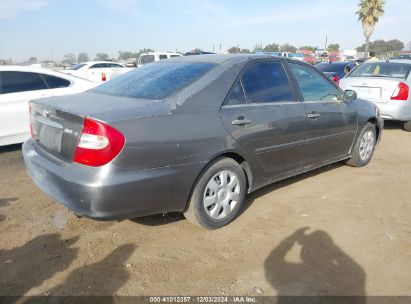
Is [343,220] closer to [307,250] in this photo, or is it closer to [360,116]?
[307,250]

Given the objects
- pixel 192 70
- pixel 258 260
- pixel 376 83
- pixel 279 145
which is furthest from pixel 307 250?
pixel 376 83

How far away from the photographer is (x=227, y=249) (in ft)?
10.7

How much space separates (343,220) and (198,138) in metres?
1.78

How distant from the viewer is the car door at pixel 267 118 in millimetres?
3586

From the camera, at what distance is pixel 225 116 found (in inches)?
136

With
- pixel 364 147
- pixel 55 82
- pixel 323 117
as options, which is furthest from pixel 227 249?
pixel 55 82

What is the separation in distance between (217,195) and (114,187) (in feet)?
3.55

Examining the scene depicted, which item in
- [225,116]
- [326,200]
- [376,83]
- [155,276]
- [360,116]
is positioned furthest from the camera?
[376,83]

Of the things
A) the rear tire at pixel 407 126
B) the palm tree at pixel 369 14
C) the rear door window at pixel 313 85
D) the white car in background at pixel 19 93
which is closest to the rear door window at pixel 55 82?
the white car in background at pixel 19 93

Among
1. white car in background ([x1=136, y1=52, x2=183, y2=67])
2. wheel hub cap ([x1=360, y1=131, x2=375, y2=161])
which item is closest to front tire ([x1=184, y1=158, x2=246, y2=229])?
wheel hub cap ([x1=360, y1=131, x2=375, y2=161])

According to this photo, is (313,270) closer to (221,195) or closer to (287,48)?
(221,195)

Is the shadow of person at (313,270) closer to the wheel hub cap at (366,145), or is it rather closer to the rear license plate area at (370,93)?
the wheel hub cap at (366,145)

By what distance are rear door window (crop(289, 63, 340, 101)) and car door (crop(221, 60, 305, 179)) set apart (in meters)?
0.22

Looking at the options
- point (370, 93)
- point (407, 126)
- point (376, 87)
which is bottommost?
point (407, 126)
